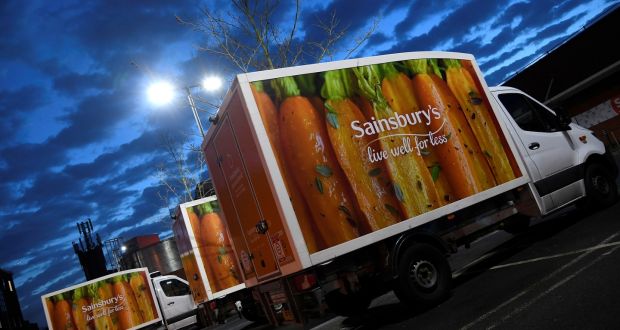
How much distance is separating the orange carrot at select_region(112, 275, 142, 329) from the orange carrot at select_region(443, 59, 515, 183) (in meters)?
12.8

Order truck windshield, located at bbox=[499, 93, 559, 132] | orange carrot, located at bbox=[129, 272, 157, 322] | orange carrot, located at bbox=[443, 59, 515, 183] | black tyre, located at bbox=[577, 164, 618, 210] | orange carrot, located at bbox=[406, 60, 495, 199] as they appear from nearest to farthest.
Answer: orange carrot, located at bbox=[406, 60, 495, 199], orange carrot, located at bbox=[443, 59, 515, 183], truck windshield, located at bbox=[499, 93, 559, 132], black tyre, located at bbox=[577, 164, 618, 210], orange carrot, located at bbox=[129, 272, 157, 322]

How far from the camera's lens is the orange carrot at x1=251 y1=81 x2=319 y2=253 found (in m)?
4.67

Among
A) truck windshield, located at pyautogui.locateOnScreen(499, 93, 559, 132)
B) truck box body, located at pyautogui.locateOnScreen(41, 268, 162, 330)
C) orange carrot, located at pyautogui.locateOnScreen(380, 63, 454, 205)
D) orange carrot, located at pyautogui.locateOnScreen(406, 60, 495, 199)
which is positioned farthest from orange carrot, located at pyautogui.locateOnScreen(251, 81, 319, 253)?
truck box body, located at pyautogui.locateOnScreen(41, 268, 162, 330)

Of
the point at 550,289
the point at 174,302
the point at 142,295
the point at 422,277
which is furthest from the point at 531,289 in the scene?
the point at 142,295

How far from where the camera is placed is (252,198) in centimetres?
527

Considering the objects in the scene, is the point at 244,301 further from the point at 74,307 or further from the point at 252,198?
the point at 74,307

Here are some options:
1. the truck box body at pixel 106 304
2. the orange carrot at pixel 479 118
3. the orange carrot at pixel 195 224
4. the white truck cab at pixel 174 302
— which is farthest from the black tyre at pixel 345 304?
the truck box body at pixel 106 304

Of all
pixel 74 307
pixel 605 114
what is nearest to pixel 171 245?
pixel 74 307

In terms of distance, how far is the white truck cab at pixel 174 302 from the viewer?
1468cm

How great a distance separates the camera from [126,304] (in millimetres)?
14680

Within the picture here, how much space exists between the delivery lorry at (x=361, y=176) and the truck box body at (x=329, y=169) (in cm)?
1

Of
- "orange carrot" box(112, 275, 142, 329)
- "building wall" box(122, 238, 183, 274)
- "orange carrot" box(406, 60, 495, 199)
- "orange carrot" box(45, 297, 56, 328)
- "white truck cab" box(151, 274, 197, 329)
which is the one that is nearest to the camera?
"orange carrot" box(406, 60, 495, 199)

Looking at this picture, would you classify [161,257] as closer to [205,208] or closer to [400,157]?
[205,208]

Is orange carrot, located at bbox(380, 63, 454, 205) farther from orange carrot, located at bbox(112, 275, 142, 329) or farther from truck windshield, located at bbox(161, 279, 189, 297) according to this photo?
orange carrot, located at bbox(112, 275, 142, 329)
